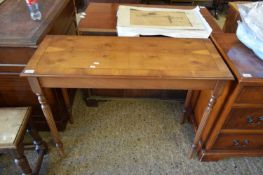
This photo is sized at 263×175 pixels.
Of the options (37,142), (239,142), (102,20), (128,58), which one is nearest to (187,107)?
(239,142)

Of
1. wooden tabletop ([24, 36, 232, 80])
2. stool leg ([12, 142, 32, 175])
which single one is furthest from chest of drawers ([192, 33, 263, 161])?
stool leg ([12, 142, 32, 175])

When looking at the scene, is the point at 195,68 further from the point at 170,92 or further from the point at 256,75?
the point at 170,92

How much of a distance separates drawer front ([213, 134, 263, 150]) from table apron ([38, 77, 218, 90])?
1.58 feet

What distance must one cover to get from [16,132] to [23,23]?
0.67 m

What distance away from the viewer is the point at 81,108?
1.77 m

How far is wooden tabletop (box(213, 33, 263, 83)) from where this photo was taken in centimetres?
99

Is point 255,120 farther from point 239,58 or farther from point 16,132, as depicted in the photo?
point 16,132

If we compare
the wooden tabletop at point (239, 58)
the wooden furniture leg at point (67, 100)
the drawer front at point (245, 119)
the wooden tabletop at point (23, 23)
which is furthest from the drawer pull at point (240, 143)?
the wooden tabletop at point (23, 23)

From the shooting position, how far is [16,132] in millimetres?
1049

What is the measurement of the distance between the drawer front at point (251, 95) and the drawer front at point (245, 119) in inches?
2.5

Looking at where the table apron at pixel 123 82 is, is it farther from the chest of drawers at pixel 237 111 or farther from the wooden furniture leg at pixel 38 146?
the wooden furniture leg at pixel 38 146

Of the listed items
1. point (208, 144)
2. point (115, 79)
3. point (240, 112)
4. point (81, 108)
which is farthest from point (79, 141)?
point (240, 112)

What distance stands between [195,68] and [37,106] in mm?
1083

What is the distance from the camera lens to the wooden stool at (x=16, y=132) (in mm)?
1002
